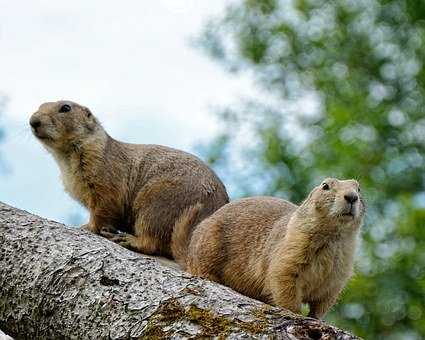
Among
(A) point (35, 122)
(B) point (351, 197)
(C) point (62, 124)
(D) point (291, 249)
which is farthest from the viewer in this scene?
(C) point (62, 124)

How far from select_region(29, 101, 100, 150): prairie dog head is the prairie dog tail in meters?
1.25

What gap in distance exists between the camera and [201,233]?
7957 mm

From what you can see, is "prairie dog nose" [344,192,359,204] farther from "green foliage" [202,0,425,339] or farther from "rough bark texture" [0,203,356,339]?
"green foliage" [202,0,425,339]

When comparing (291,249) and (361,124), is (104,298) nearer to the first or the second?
(291,249)

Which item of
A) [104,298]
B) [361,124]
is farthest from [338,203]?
[361,124]

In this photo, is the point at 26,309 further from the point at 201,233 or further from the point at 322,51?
the point at 322,51

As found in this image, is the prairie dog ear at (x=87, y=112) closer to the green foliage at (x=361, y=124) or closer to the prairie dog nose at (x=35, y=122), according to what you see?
the prairie dog nose at (x=35, y=122)

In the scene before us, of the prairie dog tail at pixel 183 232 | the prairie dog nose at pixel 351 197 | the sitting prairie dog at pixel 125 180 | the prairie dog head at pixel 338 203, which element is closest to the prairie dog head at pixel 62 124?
the sitting prairie dog at pixel 125 180

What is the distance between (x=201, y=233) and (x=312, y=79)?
16.6 meters

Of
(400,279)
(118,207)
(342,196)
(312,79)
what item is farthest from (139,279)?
(312,79)

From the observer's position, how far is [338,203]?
708 cm

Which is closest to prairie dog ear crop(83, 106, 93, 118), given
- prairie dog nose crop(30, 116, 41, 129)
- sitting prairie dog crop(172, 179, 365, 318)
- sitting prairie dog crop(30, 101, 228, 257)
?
sitting prairie dog crop(30, 101, 228, 257)

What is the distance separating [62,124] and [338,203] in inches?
117

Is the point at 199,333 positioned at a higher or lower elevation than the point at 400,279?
higher
